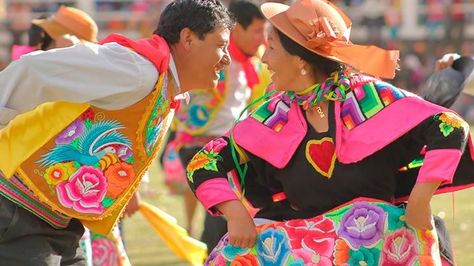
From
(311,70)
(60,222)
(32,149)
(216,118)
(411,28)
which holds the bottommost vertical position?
(411,28)

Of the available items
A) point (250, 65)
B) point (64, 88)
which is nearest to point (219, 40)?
point (64, 88)

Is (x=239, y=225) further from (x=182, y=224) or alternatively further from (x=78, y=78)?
(x=182, y=224)

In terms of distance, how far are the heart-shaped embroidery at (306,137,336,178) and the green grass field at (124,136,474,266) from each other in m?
3.28

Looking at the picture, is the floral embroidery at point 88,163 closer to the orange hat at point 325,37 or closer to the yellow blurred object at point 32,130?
the yellow blurred object at point 32,130

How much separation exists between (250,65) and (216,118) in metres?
0.45

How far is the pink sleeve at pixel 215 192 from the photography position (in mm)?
4027

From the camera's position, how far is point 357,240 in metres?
3.95

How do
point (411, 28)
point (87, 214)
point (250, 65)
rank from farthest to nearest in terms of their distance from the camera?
point (411, 28)
point (250, 65)
point (87, 214)

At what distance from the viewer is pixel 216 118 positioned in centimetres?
762

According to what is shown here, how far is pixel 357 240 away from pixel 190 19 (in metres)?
1.05

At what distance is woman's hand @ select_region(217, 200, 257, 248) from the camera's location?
13.1ft

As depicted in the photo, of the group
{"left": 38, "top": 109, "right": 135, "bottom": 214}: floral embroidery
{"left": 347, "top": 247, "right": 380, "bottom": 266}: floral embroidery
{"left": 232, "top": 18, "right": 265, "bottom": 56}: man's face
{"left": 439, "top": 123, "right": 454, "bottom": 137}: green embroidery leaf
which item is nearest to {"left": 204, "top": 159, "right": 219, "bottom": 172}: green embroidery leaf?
{"left": 38, "top": 109, "right": 135, "bottom": 214}: floral embroidery

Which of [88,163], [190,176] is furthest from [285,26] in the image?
[88,163]

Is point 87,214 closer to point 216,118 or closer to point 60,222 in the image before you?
point 60,222
